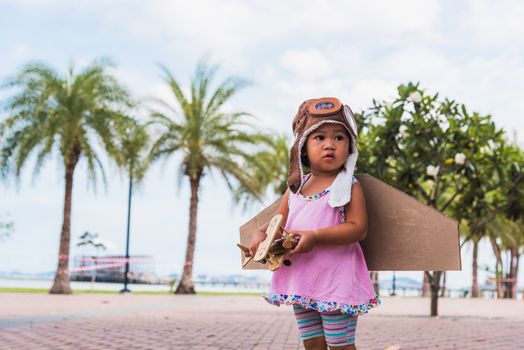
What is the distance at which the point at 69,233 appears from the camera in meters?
21.1

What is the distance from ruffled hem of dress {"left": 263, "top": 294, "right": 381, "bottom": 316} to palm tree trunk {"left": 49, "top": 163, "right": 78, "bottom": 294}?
19.0 meters

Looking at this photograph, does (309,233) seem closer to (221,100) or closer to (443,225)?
(443,225)

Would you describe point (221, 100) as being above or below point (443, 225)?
above

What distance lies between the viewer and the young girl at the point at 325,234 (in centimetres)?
291

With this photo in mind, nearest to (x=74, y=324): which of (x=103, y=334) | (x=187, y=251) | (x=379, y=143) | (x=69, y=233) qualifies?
(x=103, y=334)

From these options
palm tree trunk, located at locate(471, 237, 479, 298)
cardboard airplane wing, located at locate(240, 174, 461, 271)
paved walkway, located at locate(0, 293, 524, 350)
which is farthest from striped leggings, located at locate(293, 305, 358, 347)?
palm tree trunk, located at locate(471, 237, 479, 298)

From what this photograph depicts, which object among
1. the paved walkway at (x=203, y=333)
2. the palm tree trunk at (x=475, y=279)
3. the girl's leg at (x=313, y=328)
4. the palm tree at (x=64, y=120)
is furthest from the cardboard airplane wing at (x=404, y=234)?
the palm tree trunk at (x=475, y=279)

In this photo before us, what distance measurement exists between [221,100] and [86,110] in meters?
4.81

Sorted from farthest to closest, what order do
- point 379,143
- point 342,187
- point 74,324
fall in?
point 379,143
point 74,324
point 342,187

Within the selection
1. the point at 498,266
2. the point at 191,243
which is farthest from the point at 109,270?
the point at 498,266

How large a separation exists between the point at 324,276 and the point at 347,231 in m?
0.23

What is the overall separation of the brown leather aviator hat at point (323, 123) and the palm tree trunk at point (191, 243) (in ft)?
67.0

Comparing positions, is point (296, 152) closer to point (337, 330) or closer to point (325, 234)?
point (325, 234)

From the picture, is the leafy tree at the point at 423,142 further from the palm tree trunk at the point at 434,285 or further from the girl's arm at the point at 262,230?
the girl's arm at the point at 262,230
